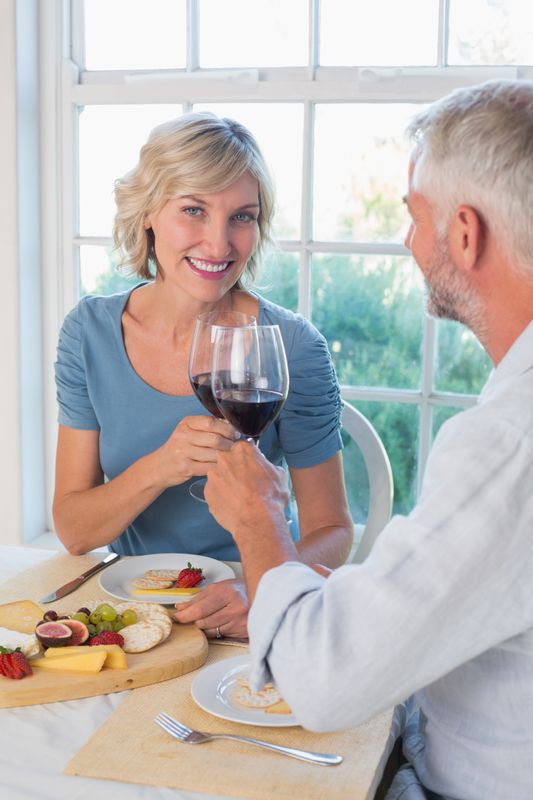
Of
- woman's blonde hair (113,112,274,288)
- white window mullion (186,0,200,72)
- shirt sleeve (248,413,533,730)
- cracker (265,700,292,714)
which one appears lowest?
cracker (265,700,292,714)

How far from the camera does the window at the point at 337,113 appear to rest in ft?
9.17

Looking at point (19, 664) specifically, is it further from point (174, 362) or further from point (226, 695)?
point (174, 362)

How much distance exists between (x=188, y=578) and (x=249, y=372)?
37cm

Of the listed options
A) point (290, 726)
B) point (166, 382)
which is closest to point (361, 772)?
point (290, 726)

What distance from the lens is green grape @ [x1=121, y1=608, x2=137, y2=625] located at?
53.9 inches

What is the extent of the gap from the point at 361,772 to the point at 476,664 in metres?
0.17

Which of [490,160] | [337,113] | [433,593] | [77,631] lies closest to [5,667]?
[77,631]

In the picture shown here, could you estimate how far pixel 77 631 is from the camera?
4.31 feet

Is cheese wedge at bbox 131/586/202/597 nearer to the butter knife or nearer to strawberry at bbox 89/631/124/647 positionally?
the butter knife

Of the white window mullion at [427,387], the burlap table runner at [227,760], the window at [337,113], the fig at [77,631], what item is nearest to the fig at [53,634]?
the fig at [77,631]

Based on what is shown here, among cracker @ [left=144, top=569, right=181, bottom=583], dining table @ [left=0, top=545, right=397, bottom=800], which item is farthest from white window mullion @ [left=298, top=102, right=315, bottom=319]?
dining table @ [left=0, top=545, right=397, bottom=800]

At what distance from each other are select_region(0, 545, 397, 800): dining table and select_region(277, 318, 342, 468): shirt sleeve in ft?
2.82

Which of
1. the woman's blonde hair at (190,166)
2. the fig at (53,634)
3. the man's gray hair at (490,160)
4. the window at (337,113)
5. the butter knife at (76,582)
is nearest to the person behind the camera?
the man's gray hair at (490,160)

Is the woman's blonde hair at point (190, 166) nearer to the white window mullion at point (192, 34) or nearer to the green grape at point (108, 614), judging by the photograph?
the green grape at point (108, 614)
